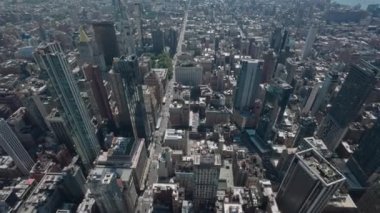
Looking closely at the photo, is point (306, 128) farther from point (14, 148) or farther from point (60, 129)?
point (14, 148)

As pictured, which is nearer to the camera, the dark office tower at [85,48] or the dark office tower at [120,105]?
the dark office tower at [120,105]

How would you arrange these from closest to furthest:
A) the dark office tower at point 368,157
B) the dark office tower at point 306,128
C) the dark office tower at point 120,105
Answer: the dark office tower at point 368,157 → the dark office tower at point 120,105 → the dark office tower at point 306,128

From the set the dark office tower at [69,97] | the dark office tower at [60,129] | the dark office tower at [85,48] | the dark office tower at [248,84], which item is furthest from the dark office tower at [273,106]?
the dark office tower at [85,48]

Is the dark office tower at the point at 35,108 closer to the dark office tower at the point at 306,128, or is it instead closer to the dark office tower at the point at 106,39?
the dark office tower at the point at 106,39

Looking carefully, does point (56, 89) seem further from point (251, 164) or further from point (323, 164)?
point (323, 164)

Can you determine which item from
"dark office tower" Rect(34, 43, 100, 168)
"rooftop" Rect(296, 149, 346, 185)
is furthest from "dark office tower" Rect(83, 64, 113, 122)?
"rooftop" Rect(296, 149, 346, 185)

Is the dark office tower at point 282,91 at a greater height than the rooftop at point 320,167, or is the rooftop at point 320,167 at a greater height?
the rooftop at point 320,167

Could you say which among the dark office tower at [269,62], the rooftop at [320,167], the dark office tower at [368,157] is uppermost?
the rooftop at [320,167]
